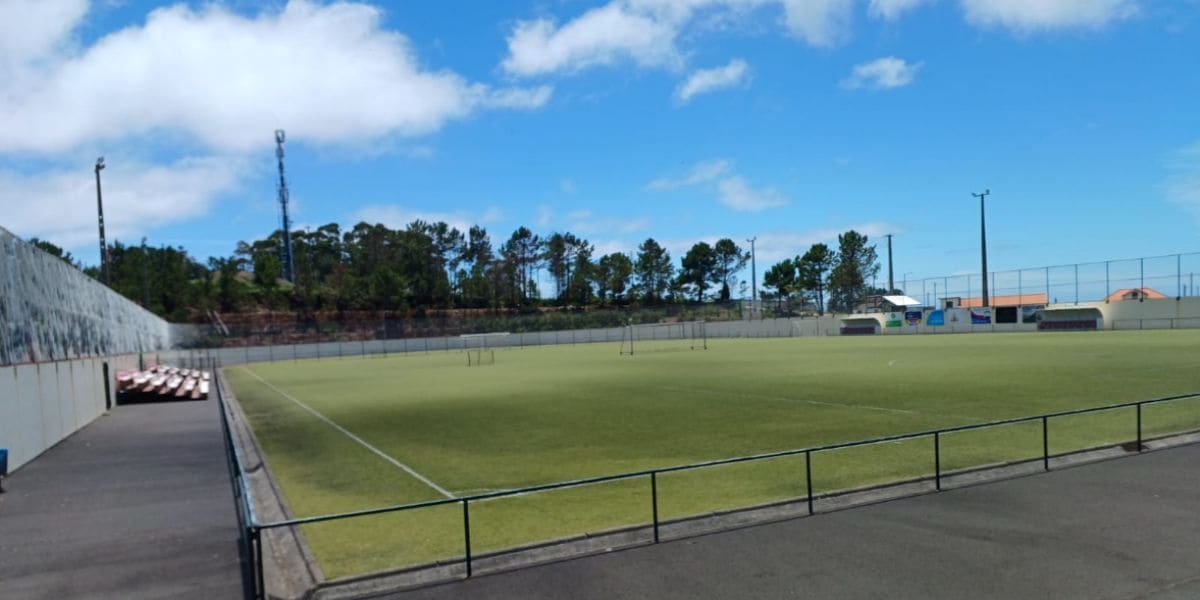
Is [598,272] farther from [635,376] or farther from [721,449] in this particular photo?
[721,449]

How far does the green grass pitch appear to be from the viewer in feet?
39.4

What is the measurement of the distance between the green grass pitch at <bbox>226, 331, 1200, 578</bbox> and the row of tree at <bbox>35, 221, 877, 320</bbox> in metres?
88.3

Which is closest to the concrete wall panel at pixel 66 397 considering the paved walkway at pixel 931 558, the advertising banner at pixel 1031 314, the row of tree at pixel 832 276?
the paved walkway at pixel 931 558

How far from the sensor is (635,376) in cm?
4062

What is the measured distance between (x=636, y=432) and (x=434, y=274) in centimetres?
13650

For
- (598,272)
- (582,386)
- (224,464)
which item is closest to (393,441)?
(224,464)

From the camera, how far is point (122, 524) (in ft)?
39.6

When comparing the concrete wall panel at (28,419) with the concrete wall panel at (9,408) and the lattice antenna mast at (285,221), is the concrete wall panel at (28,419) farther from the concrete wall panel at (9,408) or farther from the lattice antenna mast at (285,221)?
the lattice antenna mast at (285,221)

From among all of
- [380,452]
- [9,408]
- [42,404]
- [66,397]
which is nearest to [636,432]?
[380,452]

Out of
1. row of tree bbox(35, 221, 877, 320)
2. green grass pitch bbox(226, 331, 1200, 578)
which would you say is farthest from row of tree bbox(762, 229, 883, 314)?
green grass pitch bbox(226, 331, 1200, 578)

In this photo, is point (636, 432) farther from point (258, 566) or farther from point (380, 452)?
point (258, 566)

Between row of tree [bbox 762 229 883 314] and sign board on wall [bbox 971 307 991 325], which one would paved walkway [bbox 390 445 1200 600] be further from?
row of tree [bbox 762 229 883 314]

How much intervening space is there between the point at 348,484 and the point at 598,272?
462ft

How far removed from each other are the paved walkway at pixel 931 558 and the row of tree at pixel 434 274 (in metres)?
113
